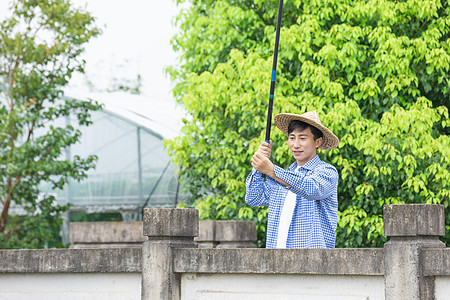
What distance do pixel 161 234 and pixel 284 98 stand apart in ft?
15.4

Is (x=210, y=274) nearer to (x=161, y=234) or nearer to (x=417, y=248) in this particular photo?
(x=161, y=234)

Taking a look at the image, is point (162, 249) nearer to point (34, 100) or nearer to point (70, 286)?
point (70, 286)

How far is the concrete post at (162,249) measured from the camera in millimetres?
4930

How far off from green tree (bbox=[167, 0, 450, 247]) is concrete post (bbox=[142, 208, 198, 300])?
4.29 m

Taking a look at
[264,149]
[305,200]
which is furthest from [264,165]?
[305,200]

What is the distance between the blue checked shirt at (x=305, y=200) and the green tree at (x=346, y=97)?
13.3 feet

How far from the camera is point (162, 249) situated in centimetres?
493

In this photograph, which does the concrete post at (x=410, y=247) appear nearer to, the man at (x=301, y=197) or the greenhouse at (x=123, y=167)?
the man at (x=301, y=197)

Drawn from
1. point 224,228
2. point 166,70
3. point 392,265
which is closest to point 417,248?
point 392,265

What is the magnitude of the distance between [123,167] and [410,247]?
37.5 feet

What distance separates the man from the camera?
4.62 metres

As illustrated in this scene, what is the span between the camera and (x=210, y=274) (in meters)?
4.89

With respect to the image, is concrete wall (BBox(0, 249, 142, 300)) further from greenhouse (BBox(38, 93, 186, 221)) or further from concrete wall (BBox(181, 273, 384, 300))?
greenhouse (BBox(38, 93, 186, 221))

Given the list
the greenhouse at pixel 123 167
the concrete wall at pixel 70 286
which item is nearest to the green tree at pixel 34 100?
the greenhouse at pixel 123 167
